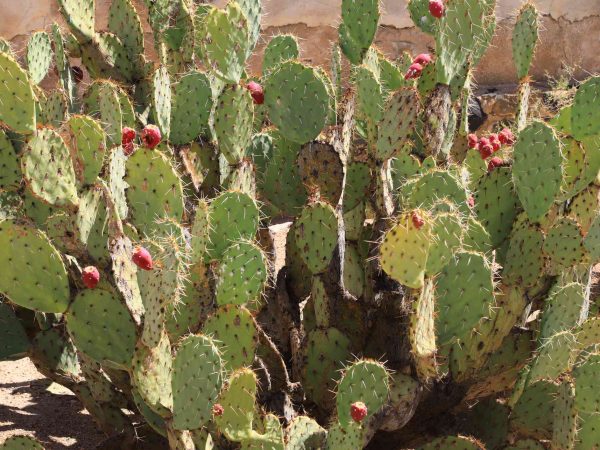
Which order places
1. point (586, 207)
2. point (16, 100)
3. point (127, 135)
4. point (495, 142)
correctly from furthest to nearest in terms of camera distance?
1. point (495, 142)
2. point (586, 207)
3. point (127, 135)
4. point (16, 100)

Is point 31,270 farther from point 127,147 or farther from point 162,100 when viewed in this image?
point 162,100

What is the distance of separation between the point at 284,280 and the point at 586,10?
4.79 meters

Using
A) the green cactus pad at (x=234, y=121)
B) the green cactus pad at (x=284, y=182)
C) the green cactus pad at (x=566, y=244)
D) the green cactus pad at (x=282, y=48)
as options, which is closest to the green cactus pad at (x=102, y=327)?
the green cactus pad at (x=234, y=121)

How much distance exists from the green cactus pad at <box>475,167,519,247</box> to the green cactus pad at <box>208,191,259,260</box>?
2.43 feet

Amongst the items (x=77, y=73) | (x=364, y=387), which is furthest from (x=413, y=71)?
(x=77, y=73)

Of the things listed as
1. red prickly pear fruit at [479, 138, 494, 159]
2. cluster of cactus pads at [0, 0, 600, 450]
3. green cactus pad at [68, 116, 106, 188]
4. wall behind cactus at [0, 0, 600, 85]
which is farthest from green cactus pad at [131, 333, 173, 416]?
wall behind cactus at [0, 0, 600, 85]

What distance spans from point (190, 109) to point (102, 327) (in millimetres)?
1149

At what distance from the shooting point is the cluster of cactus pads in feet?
8.10

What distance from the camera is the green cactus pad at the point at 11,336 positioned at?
124 inches

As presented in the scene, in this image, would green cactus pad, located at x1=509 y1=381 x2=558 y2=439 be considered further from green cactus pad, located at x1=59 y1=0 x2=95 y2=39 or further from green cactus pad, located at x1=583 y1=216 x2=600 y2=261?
green cactus pad, located at x1=59 y1=0 x2=95 y2=39

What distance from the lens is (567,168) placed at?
10.5ft

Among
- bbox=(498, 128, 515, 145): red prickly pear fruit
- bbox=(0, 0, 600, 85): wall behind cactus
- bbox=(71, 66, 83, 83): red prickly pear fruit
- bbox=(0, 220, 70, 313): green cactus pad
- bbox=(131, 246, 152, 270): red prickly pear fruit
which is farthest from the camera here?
bbox=(0, 0, 600, 85): wall behind cactus

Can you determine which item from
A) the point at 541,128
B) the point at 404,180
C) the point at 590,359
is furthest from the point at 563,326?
the point at 404,180

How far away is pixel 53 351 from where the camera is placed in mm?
3197
